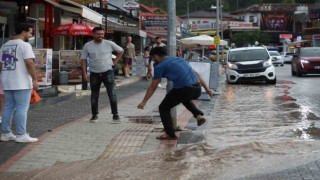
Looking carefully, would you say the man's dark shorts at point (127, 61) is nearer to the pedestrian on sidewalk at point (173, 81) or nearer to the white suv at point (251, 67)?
the white suv at point (251, 67)

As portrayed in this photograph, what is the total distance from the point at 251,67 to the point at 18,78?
14.4m

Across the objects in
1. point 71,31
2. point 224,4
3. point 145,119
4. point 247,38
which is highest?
point 224,4

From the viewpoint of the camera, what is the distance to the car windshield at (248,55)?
2156 cm

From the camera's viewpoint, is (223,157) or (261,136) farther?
(261,136)

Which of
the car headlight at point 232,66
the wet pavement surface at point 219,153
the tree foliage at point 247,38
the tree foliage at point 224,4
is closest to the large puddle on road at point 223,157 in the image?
the wet pavement surface at point 219,153

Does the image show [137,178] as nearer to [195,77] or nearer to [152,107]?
[195,77]

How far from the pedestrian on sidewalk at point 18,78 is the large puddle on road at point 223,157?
1286 mm

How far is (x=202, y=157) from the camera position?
682 centimetres

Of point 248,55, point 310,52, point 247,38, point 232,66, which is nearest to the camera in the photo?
point 232,66

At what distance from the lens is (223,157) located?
268 inches

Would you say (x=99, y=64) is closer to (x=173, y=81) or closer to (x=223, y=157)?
(x=173, y=81)

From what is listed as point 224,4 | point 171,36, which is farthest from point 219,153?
point 224,4

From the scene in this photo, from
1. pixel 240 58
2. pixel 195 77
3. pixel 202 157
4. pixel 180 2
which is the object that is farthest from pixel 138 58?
pixel 180 2

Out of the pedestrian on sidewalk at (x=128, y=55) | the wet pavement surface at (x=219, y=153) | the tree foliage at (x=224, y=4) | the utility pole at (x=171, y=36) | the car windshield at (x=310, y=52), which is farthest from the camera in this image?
the tree foliage at (x=224, y=4)
